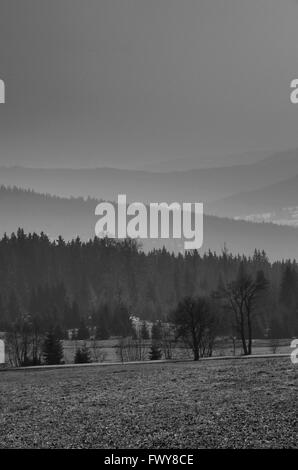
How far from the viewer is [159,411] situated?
31.4m

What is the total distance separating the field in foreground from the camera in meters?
25.7

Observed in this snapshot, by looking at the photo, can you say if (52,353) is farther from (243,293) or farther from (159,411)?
(159,411)

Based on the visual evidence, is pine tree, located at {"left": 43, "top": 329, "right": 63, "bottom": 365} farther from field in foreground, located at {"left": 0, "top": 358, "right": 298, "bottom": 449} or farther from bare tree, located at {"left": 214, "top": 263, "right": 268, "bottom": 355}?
field in foreground, located at {"left": 0, "top": 358, "right": 298, "bottom": 449}

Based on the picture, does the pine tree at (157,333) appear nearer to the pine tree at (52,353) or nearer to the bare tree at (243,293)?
the bare tree at (243,293)

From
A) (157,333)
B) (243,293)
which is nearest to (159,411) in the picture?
(243,293)

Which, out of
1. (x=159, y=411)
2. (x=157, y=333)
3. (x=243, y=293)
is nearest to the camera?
(x=159, y=411)

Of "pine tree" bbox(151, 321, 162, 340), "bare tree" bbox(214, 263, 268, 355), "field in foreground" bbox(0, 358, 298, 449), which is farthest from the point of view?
"pine tree" bbox(151, 321, 162, 340)

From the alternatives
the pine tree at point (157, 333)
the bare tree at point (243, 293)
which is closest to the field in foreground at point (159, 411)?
the bare tree at point (243, 293)

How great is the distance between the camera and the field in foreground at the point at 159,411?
84.3 feet

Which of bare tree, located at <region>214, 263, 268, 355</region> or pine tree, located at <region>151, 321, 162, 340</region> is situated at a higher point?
bare tree, located at <region>214, 263, 268, 355</region>

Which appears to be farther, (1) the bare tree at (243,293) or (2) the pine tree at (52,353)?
(2) the pine tree at (52,353)

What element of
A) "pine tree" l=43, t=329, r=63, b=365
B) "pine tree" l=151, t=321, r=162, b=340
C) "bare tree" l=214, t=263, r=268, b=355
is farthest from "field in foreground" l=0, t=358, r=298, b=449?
"pine tree" l=151, t=321, r=162, b=340

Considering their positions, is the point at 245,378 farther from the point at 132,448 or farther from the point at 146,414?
the point at 132,448
